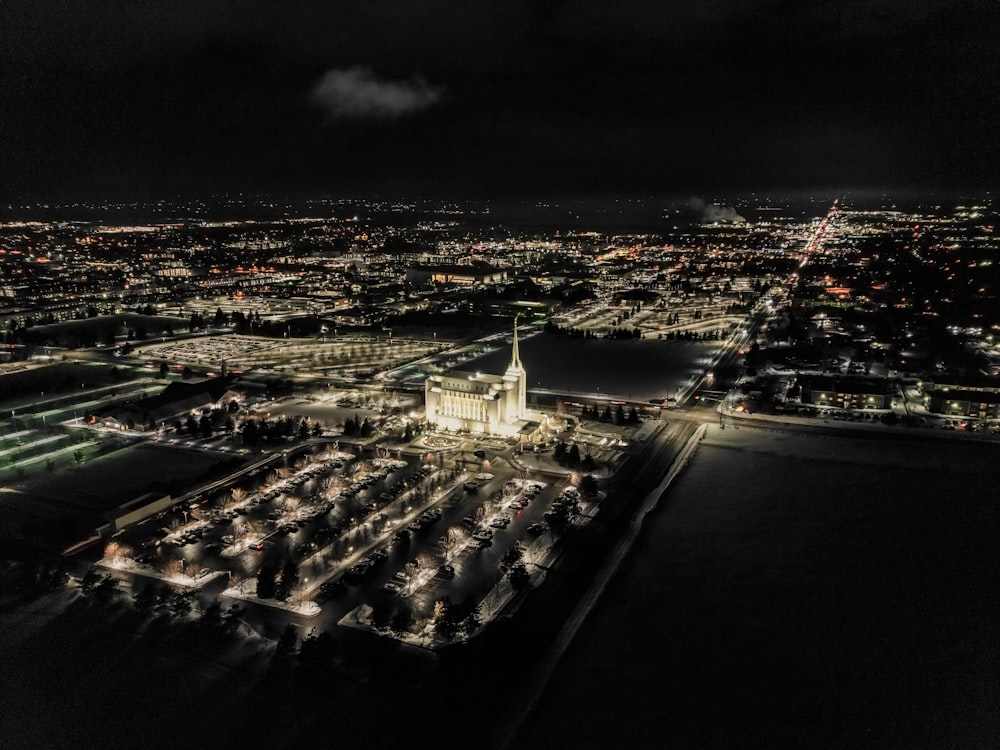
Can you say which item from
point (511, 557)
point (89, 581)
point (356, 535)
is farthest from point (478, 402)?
point (89, 581)

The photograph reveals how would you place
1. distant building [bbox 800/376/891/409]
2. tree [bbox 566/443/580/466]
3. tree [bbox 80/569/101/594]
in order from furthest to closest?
distant building [bbox 800/376/891/409] → tree [bbox 566/443/580/466] → tree [bbox 80/569/101/594]

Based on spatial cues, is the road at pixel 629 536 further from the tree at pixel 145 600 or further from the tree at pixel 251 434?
the tree at pixel 251 434

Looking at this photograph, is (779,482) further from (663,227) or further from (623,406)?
(663,227)

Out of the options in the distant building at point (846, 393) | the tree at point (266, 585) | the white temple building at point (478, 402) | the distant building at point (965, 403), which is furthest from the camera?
the distant building at point (846, 393)

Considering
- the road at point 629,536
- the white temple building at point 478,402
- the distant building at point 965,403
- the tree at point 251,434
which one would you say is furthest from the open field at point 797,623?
the tree at point 251,434

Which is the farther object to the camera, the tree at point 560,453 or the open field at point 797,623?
the tree at point 560,453

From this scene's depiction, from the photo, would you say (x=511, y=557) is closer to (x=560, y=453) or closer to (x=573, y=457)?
(x=573, y=457)

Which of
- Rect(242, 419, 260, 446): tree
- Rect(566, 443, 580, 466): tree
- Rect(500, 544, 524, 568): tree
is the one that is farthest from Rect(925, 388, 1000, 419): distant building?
Rect(242, 419, 260, 446): tree

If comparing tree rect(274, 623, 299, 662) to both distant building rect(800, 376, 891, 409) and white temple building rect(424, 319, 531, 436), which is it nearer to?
white temple building rect(424, 319, 531, 436)

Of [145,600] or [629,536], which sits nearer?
[145,600]
